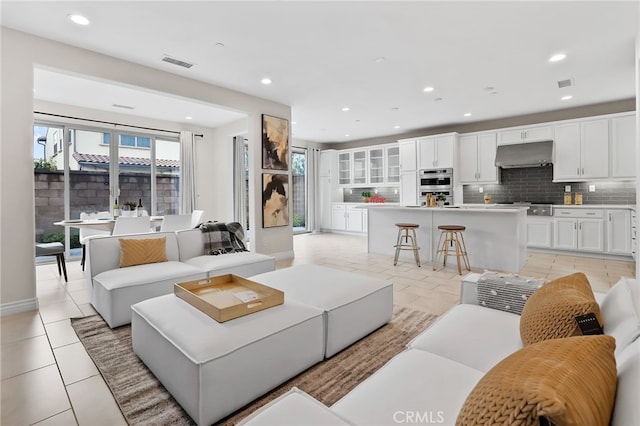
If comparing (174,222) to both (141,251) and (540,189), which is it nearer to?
(141,251)

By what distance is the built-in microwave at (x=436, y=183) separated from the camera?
7105mm

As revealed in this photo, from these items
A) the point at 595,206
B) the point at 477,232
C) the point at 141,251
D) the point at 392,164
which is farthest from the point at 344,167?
the point at 141,251

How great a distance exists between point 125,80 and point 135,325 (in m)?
3.10

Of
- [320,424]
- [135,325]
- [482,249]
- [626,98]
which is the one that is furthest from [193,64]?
[626,98]

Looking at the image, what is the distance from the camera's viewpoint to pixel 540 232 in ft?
19.5

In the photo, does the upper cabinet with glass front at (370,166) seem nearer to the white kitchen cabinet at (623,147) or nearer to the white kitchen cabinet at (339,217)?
the white kitchen cabinet at (339,217)

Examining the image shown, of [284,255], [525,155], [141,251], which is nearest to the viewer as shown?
[141,251]

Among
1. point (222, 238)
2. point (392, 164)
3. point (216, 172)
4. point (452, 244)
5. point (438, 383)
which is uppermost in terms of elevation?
point (392, 164)

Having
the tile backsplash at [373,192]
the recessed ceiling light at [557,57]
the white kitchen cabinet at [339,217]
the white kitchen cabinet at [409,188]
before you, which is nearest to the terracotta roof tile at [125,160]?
the white kitchen cabinet at [339,217]

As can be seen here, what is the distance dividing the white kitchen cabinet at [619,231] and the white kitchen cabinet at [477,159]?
1982mm

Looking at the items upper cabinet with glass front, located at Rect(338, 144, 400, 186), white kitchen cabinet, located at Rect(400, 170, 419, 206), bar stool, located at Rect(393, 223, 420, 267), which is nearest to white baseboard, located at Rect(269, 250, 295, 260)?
bar stool, located at Rect(393, 223, 420, 267)

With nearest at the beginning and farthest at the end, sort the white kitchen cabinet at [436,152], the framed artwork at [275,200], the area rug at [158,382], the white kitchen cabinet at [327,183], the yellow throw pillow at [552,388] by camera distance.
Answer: the yellow throw pillow at [552,388] → the area rug at [158,382] → the framed artwork at [275,200] → the white kitchen cabinet at [436,152] → the white kitchen cabinet at [327,183]

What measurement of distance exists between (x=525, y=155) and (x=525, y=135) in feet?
1.41

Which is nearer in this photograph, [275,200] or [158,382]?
[158,382]
